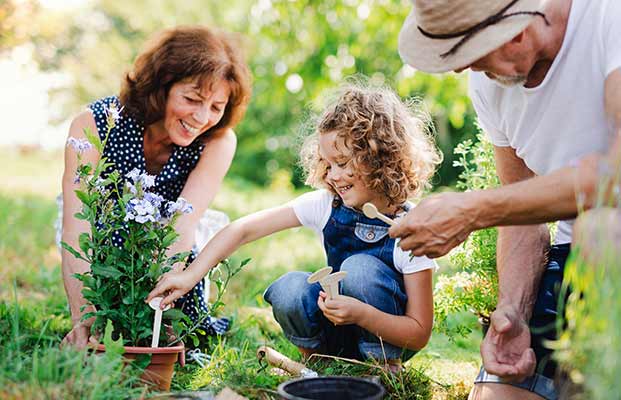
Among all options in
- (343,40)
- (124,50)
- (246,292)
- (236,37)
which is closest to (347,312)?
(236,37)

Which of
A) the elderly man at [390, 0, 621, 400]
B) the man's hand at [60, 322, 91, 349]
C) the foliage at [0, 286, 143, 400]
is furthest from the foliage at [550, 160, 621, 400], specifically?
the man's hand at [60, 322, 91, 349]

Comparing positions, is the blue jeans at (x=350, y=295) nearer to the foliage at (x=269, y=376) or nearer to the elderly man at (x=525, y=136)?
the foliage at (x=269, y=376)

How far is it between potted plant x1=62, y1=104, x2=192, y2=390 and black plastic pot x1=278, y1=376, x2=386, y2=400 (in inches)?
21.1

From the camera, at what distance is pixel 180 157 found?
10.3ft

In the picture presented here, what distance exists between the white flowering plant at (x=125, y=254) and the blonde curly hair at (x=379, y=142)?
57cm

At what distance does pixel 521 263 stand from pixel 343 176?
2.03 ft

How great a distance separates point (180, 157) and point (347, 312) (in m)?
1.12

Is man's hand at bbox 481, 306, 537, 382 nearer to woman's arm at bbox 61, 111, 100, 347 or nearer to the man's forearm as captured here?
the man's forearm

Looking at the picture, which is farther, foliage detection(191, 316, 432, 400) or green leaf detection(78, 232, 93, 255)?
green leaf detection(78, 232, 93, 255)

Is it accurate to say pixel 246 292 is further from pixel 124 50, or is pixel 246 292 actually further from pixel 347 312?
pixel 124 50

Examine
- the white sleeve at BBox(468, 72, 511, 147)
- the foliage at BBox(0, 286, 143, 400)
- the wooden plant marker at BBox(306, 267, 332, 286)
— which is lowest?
the wooden plant marker at BBox(306, 267, 332, 286)

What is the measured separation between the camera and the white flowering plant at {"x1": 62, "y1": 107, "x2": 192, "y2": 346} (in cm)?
230

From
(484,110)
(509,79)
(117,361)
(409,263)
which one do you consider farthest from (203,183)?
(509,79)

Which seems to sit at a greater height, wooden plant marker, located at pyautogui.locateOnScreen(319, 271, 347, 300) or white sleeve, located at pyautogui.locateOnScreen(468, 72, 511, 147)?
white sleeve, located at pyautogui.locateOnScreen(468, 72, 511, 147)
